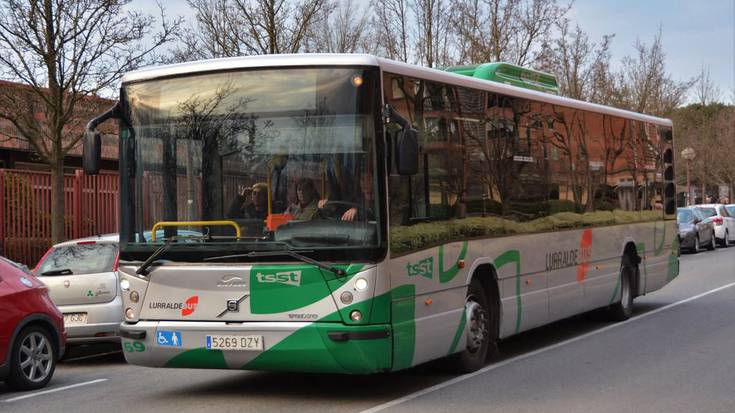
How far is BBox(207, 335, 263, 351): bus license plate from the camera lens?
8.32 metres

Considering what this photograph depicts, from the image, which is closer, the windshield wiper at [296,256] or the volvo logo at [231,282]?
the windshield wiper at [296,256]

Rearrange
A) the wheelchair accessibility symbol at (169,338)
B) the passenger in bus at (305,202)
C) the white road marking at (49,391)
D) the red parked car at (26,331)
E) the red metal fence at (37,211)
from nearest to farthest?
the passenger in bus at (305,202) < the wheelchair accessibility symbol at (169,338) < the white road marking at (49,391) < the red parked car at (26,331) < the red metal fence at (37,211)

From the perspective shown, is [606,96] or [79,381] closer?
[79,381]

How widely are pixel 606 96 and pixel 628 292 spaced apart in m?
26.2

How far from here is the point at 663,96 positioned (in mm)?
45750

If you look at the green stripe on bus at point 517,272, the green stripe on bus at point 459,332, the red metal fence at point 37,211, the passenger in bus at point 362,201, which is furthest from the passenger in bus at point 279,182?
the red metal fence at point 37,211

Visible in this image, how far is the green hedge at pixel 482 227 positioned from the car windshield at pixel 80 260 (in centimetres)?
466

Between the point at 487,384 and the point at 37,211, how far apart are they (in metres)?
14.5

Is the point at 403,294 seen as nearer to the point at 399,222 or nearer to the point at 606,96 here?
the point at 399,222

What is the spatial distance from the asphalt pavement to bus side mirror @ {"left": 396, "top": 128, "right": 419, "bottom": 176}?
1913mm

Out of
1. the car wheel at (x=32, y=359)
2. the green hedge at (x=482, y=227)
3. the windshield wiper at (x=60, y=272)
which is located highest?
the green hedge at (x=482, y=227)

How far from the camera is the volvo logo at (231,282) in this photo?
838 cm

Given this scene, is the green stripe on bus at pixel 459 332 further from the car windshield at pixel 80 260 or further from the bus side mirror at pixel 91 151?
the car windshield at pixel 80 260

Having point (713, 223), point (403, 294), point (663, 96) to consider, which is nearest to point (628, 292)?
point (403, 294)
